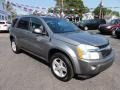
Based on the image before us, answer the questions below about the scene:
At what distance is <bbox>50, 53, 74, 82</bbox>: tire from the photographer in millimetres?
4988

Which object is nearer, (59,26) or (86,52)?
(86,52)

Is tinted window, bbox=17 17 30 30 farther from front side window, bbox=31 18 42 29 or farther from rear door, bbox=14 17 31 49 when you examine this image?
front side window, bbox=31 18 42 29

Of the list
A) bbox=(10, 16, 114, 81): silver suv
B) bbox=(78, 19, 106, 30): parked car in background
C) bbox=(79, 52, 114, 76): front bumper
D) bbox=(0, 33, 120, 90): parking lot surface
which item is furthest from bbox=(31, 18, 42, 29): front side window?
bbox=(78, 19, 106, 30): parked car in background

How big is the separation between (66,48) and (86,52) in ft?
1.78

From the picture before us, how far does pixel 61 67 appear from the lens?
5316 mm

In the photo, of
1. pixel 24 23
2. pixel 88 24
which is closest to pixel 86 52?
pixel 24 23

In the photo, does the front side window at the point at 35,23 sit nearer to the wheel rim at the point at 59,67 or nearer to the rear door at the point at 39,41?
the rear door at the point at 39,41

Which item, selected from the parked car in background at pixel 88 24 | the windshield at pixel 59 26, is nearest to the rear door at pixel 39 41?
the windshield at pixel 59 26

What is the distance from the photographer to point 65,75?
516 centimetres

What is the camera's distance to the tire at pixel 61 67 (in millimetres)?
4988

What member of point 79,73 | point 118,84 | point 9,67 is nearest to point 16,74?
point 9,67

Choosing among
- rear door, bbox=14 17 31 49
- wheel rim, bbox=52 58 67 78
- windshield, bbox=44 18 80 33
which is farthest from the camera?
rear door, bbox=14 17 31 49

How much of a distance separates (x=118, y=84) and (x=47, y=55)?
84.6 inches

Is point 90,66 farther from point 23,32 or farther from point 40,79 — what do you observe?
point 23,32
